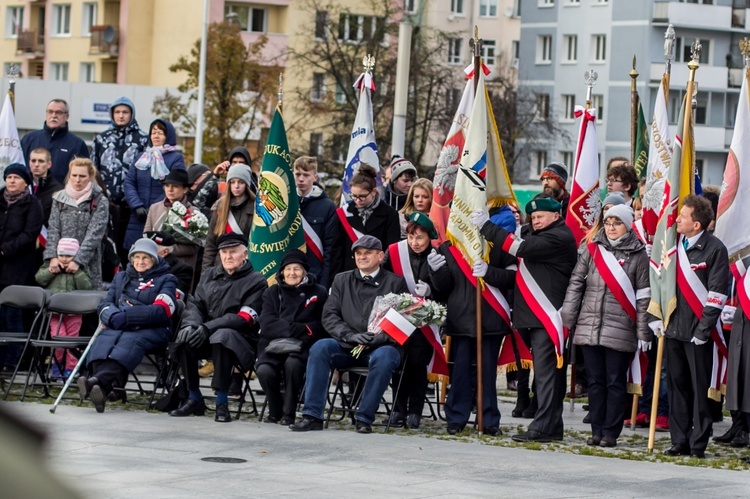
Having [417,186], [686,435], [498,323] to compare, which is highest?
[417,186]

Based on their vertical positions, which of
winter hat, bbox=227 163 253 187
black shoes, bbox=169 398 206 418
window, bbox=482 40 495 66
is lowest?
black shoes, bbox=169 398 206 418

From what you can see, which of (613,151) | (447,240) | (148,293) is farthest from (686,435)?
(613,151)

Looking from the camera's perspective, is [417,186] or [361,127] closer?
[417,186]

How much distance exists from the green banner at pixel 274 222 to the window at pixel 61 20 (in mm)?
64079

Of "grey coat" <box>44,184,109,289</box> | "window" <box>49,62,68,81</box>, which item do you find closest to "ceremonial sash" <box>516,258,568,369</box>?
"grey coat" <box>44,184,109,289</box>

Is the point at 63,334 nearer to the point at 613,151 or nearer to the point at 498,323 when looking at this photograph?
the point at 498,323

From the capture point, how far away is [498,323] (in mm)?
11070

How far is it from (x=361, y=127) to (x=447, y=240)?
10.9 feet

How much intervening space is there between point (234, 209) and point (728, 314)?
196 inches

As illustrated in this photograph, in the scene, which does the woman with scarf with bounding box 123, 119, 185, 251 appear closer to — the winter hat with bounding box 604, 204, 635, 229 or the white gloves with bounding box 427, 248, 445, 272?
the white gloves with bounding box 427, 248, 445, 272

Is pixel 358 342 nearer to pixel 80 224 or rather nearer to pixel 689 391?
pixel 689 391

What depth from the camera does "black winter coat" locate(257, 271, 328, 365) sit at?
11.1 metres

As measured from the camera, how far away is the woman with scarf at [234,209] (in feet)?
42.5

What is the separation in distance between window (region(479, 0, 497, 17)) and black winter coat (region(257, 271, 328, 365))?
253 feet
